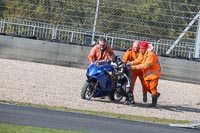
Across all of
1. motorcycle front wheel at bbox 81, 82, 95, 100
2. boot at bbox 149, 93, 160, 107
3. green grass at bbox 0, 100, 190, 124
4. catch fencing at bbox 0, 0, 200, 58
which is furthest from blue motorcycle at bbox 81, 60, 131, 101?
catch fencing at bbox 0, 0, 200, 58

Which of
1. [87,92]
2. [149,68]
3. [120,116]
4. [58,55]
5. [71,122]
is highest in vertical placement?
[149,68]

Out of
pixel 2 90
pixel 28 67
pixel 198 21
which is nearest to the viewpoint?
pixel 2 90

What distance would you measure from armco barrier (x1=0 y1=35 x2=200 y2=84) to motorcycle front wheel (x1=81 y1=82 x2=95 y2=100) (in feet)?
20.2

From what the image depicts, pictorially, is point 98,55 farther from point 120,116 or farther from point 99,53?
point 120,116

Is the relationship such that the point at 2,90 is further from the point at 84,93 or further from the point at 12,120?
the point at 12,120

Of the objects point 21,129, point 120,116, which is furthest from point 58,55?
point 21,129

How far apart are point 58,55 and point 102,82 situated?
21.7ft

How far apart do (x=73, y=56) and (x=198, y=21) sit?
179 inches

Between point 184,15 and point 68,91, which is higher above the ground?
point 184,15

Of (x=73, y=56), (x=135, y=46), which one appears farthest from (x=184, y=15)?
(x=135, y=46)

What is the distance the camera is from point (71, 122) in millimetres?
13023

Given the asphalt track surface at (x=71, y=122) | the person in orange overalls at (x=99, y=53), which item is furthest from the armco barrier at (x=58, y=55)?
the asphalt track surface at (x=71, y=122)

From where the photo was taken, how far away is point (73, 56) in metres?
23.7

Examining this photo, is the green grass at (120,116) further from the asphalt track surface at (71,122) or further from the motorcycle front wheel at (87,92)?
the motorcycle front wheel at (87,92)
